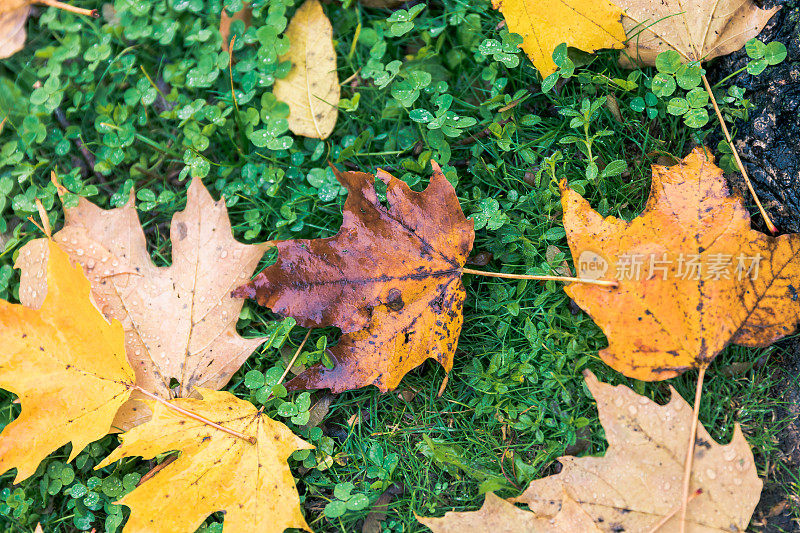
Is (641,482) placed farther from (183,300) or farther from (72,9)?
→ (72,9)

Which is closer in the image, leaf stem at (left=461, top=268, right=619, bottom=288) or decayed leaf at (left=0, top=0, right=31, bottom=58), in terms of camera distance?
leaf stem at (left=461, top=268, right=619, bottom=288)

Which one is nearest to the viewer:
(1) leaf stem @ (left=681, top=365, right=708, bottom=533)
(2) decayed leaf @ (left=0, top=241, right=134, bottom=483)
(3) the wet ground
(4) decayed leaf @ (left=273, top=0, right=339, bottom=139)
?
(1) leaf stem @ (left=681, top=365, right=708, bottom=533)

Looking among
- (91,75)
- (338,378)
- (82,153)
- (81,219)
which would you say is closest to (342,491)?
(338,378)

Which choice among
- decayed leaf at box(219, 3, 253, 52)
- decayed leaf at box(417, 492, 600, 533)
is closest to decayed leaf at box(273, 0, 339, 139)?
decayed leaf at box(219, 3, 253, 52)

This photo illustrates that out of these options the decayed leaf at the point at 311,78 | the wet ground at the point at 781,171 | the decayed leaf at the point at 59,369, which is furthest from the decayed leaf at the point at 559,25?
the decayed leaf at the point at 59,369

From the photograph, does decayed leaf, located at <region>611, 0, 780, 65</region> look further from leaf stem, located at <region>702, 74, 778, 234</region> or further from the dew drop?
the dew drop

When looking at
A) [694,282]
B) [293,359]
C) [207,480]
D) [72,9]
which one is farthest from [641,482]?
[72,9]

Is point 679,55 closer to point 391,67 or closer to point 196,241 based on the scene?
point 391,67
